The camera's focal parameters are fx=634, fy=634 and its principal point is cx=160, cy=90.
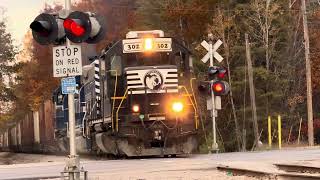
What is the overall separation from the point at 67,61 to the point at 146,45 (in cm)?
1148

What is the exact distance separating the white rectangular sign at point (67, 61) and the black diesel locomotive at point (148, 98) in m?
10.5

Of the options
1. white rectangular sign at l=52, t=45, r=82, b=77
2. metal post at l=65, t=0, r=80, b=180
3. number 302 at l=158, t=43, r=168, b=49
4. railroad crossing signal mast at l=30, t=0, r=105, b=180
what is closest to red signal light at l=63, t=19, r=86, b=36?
railroad crossing signal mast at l=30, t=0, r=105, b=180

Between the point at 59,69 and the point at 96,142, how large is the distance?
13741mm

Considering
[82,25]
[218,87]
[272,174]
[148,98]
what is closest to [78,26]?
[82,25]

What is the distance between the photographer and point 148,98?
71.2ft

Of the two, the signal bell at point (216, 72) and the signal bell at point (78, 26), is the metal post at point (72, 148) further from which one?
the signal bell at point (216, 72)

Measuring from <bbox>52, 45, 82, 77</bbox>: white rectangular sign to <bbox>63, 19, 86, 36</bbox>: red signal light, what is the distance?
0.43 metres

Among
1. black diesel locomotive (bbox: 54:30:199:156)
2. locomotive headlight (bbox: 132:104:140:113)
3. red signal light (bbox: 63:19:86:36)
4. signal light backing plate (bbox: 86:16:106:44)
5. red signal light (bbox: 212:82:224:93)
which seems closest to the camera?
red signal light (bbox: 63:19:86:36)

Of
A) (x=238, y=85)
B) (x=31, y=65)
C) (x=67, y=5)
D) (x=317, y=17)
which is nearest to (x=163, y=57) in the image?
(x=67, y=5)

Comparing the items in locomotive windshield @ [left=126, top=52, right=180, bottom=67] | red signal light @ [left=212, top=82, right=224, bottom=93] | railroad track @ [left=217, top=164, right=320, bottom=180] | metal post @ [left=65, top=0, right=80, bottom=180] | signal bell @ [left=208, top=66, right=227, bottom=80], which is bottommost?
railroad track @ [left=217, top=164, right=320, bottom=180]

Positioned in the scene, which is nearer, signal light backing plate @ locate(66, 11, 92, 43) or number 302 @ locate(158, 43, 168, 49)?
signal light backing plate @ locate(66, 11, 92, 43)

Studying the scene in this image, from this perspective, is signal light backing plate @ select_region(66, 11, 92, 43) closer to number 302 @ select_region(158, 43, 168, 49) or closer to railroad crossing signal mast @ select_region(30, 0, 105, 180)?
railroad crossing signal mast @ select_region(30, 0, 105, 180)

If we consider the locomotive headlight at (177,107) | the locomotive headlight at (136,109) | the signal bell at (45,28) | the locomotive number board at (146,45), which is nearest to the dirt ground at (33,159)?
the locomotive headlight at (136,109)

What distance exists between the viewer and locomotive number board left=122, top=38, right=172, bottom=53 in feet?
72.7
